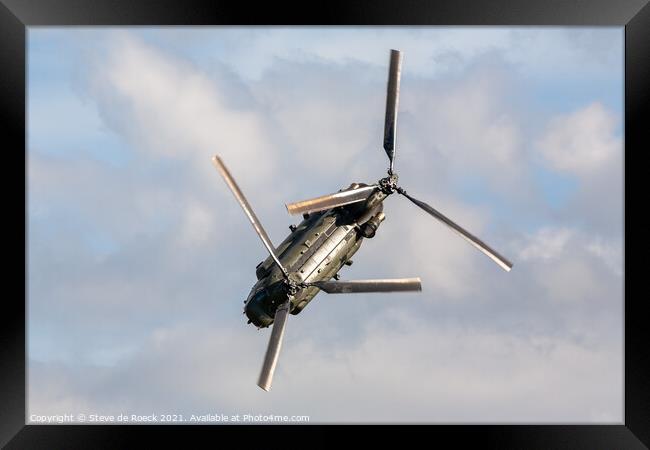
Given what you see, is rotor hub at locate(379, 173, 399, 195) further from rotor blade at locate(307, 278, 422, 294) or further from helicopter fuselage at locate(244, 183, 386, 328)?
rotor blade at locate(307, 278, 422, 294)

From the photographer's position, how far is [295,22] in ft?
146

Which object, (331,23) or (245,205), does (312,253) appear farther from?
(331,23)

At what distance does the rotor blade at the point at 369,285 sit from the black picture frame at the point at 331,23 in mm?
6316

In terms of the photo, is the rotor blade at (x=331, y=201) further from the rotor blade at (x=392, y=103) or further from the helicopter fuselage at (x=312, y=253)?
the rotor blade at (x=392, y=103)

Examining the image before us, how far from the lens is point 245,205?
156 ft

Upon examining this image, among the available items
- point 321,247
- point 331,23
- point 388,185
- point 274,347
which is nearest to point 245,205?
point 321,247

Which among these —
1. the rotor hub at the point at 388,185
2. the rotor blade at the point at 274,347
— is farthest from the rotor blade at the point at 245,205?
the rotor hub at the point at 388,185

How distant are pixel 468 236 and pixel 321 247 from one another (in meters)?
7.39

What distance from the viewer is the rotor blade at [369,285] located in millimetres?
44781

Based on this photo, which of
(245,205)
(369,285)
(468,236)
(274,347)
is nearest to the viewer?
(369,285)

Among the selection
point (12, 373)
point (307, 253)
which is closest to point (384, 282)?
point (307, 253)

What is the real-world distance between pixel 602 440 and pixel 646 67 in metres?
17.0

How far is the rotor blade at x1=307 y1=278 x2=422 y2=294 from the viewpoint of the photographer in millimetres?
44781

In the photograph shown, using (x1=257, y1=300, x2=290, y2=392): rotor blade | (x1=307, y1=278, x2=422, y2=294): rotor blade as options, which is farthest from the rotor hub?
(x1=257, y1=300, x2=290, y2=392): rotor blade
